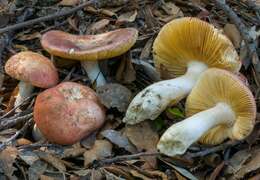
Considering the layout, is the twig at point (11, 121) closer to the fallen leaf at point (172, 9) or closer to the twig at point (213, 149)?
the twig at point (213, 149)

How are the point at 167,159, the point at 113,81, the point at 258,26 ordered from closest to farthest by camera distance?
the point at 167,159 → the point at 113,81 → the point at 258,26

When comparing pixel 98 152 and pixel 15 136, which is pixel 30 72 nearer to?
pixel 15 136

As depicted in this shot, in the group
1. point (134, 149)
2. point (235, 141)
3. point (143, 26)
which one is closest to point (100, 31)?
point (143, 26)

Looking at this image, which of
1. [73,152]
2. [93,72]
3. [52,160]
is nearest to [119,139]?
[73,152]

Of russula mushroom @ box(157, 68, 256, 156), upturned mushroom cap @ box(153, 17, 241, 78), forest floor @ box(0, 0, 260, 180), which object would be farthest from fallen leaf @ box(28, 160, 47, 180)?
upturned mushroom cap @ box(153, 17, 241, 78)

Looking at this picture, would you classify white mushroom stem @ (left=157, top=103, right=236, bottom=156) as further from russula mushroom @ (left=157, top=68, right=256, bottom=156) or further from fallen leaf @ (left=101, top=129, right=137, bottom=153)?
fallen leaf @ (left=101, top=129, right=137, bottom=153)

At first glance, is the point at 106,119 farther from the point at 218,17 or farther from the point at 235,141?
the point at 218,17

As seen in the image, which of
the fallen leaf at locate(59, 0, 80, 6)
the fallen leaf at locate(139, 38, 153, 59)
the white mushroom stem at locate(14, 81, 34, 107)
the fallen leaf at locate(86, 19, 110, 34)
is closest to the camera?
the white mushroom stem at locate(14, 81, 34, 107)
